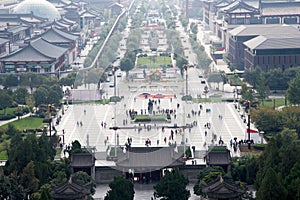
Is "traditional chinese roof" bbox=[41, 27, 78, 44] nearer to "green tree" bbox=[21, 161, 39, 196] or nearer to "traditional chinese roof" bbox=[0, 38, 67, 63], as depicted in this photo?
"traditional chinese roof" bbox=[0, 38, 67, 63]

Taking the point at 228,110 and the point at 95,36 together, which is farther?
the point at 95,36

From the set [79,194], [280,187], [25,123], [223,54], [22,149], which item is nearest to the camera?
[280,187]

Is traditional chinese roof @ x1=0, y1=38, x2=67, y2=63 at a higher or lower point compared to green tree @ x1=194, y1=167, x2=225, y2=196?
higher

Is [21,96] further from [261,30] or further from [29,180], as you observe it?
[261,30]

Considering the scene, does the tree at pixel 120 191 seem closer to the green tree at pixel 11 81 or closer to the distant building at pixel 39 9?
the green tree at pixel 11 81

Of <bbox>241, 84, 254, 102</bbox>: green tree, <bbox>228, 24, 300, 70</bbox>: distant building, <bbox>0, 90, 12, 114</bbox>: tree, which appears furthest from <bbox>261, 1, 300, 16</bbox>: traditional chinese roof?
<bbox>0, 90, 12, 114</bbox>: tree

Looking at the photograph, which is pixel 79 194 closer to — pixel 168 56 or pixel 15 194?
pixel 15 194

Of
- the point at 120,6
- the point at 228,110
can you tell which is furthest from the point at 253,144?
the point at 120,6
